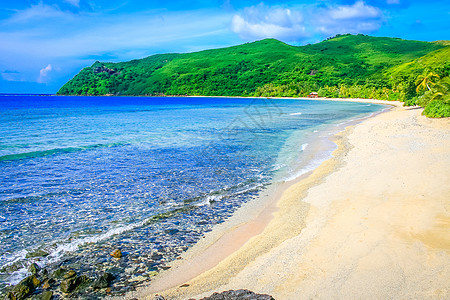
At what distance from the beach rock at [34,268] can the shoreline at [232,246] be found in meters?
2.16

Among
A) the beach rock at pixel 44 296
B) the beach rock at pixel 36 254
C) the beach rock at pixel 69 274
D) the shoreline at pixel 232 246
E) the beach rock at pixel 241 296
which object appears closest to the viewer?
the beach rock at pixel 241 296

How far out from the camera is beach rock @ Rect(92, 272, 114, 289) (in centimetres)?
557

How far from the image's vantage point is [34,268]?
6.08 meters

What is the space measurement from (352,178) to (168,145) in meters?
13.0

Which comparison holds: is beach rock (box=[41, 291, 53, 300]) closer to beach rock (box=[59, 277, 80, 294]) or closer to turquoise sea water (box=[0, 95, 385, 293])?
beach rock (box=[59, 277, 80, 294])

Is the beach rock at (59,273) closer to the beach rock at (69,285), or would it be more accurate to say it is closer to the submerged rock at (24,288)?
the submerged rock at (24,288)

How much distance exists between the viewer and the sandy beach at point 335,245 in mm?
5129

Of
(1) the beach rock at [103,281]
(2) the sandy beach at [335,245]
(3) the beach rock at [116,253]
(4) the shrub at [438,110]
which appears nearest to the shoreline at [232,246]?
(2) the sandy beach at [335,245]

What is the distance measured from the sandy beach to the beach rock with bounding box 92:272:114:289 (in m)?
0.61

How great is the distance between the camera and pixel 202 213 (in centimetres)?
916

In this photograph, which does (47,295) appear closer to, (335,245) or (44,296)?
(44,296)

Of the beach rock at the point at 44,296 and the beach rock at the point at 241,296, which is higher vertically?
the beach rock at the point at 241,296

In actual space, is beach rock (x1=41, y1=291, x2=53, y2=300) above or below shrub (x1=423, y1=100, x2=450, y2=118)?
below

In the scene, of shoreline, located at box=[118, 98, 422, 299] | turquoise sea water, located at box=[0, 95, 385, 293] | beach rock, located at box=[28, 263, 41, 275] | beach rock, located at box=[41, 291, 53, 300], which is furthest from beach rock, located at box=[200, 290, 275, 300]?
beach rock, located at box=[28, 263, 41, 275]
